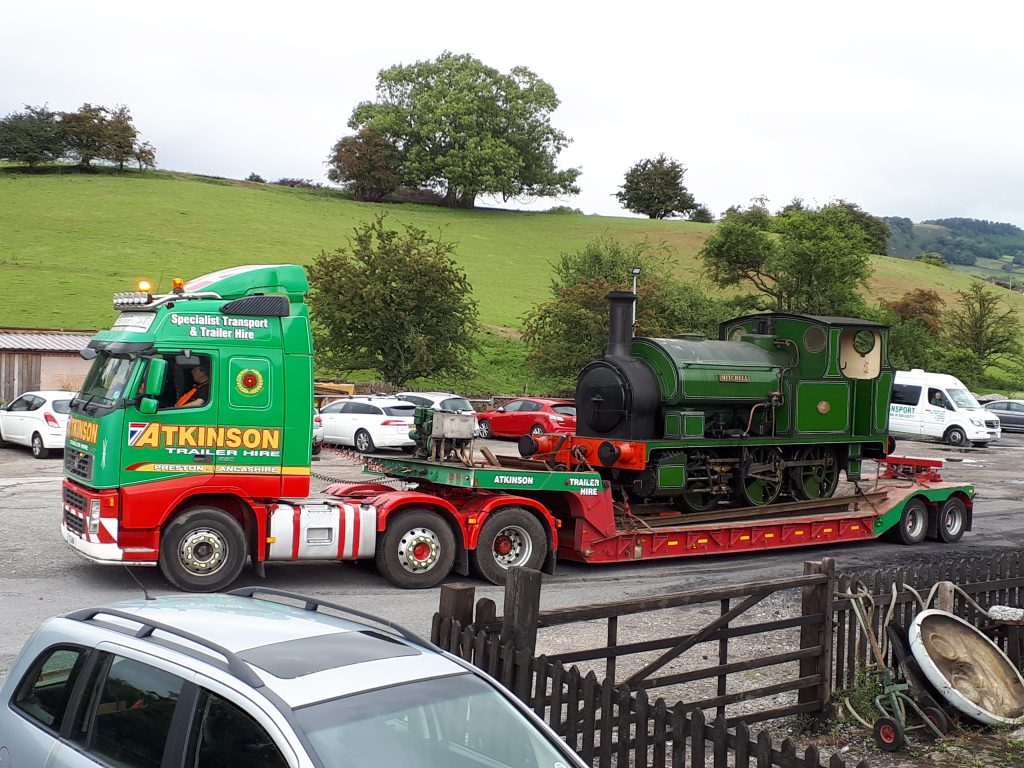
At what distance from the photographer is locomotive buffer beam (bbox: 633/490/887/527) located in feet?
46.4

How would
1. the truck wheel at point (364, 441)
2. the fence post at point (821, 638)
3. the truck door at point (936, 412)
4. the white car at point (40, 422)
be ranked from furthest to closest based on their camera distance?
the truck door at point (936, 412)
the truck wheel at point (364, 441)
the white car at point (40, 422)
the fence post at point (821, 638)

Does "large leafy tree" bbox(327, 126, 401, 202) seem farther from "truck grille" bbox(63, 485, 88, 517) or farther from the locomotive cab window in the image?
"truck grille" bbox(63, 485, 88, 517)

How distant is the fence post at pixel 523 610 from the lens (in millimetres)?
6109

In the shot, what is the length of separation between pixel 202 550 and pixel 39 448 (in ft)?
49.6

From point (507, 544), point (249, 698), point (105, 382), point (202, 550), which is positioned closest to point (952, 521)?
point (507, 544)

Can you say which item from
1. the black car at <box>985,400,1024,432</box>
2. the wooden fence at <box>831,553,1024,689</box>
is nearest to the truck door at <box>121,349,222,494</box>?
the wooden fence at <box>831,553,1024,689</box>

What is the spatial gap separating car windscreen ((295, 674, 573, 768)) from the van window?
35.0m

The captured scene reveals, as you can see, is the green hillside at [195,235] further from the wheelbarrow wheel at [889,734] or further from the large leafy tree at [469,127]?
the wheelbarrow wheel at [889,734]

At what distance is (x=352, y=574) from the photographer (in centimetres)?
1241

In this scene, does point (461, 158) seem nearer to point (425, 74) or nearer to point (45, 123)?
point (425, 74)

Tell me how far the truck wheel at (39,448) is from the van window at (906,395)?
27.1m

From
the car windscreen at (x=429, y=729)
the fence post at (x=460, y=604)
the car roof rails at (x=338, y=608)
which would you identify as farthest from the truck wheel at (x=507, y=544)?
the car windscreen at (x=429, y=729)

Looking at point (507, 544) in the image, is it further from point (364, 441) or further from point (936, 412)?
point (936, 412)

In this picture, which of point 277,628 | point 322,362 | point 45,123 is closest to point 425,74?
point 45,123
